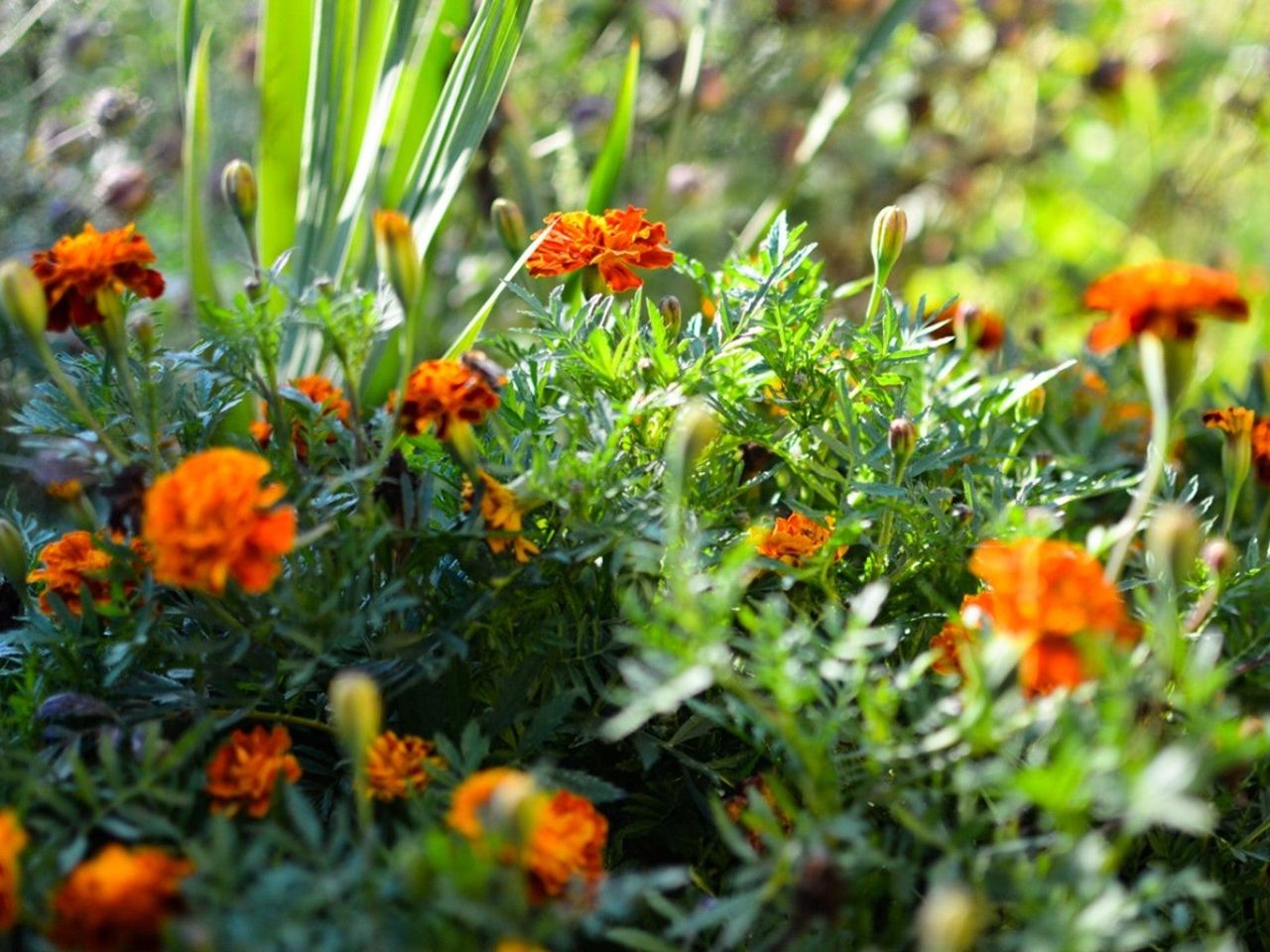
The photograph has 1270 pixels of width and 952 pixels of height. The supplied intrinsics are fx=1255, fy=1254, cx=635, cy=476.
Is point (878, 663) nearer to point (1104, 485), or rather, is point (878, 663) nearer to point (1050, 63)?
point (1104, 485)

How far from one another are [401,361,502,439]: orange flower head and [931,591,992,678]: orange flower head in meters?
0.23

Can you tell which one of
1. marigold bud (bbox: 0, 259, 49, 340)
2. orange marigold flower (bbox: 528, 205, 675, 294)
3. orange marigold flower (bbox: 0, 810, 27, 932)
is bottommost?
orange marigold flower (bbox: 0, 810, 27, 932)

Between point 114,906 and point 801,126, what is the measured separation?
5.11 feet

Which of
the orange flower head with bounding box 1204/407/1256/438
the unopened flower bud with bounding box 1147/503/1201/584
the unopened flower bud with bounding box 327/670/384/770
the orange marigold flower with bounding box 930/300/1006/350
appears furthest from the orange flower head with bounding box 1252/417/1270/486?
the unopened flower bud with bounding box 327/670/384/770

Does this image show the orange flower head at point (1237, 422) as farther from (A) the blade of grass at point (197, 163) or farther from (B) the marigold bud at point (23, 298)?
(A) the blade of grass at point (197, 163)

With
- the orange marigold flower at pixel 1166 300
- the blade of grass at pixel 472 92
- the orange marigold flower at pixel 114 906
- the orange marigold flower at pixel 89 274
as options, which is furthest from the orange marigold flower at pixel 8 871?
the blade of grass at pixel 472 92

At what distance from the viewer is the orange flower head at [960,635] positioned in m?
0.54

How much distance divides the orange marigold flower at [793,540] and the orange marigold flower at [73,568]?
12.2 inches

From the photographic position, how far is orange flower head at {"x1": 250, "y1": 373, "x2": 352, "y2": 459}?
2.15 ft

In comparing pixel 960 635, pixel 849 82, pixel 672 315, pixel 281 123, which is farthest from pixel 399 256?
pixel 849 82

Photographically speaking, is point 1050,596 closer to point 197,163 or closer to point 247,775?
point 247,775

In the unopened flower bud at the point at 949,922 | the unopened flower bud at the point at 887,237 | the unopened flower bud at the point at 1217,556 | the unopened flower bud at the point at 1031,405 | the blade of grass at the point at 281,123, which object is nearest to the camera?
the unopened flower bud at the point at 949,922

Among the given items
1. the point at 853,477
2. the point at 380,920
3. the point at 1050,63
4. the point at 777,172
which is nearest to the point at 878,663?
the point at 853,477

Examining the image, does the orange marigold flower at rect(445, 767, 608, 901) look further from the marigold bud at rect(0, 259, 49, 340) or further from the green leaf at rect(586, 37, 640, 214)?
the green leaf at rect(586, 37, 640, 214)
